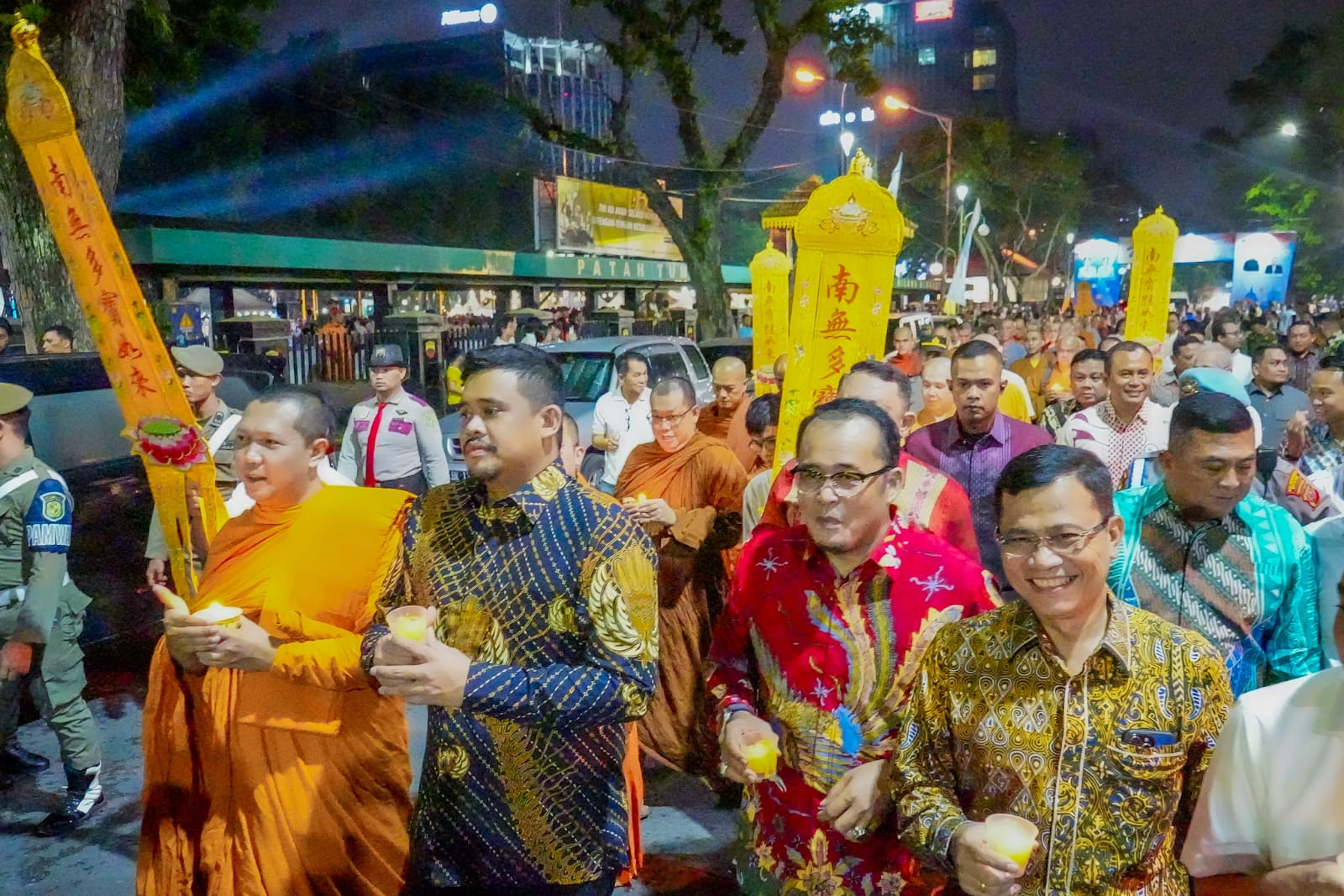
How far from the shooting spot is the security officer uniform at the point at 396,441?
257 inches

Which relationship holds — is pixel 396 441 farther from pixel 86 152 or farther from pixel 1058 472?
pixel 1058 472

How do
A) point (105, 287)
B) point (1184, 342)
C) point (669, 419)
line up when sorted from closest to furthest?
1. point (105, 287)
2. point (669, 419)
3. point (1184, 342)

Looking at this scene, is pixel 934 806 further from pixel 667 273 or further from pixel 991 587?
pixel 667 273

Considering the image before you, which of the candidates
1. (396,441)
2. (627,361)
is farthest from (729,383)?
(396,441)

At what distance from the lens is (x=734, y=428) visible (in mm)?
6457

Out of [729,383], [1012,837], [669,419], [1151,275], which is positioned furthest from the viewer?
[1151,275]

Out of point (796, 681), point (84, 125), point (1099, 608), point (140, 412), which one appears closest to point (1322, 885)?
point (1099, 608)

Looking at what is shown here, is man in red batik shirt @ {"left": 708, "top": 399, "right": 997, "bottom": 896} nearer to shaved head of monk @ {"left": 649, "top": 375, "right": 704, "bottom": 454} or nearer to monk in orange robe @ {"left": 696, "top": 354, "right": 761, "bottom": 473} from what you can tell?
shaved head of monk @ {"left": 649, "top": 375, "right": 704, "bottom": 454}

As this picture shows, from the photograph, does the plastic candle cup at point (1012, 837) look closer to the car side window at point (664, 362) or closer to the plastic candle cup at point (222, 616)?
the plastic candle cup at point (222, 616)

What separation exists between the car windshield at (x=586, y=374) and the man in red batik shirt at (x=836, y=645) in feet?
24.0

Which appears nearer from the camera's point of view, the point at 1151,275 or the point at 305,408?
the point at 305,408

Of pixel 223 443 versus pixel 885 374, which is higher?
pixel 885 374

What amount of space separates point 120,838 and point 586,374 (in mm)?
6281

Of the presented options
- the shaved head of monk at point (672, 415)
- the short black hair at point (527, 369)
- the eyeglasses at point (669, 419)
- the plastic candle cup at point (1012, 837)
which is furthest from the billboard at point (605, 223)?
the plastic candle cup at point (1012, 837)
